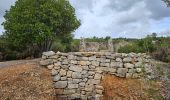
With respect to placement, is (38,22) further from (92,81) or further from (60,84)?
(92,81)

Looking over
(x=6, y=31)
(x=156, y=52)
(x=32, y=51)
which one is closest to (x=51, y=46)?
(x=32, y=51)

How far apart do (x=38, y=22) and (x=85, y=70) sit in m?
9.10

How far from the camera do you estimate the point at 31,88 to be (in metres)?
16.4

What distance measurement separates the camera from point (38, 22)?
25578mm

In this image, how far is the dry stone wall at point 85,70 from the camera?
17000 mm

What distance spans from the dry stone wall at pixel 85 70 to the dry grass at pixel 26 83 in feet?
1.60

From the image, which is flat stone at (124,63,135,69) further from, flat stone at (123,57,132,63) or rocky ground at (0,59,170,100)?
rocky ground at (0,59,170,100)

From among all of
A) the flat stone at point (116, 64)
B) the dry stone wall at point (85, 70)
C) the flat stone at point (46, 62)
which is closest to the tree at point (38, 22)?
the flat stone at point (46, 62)

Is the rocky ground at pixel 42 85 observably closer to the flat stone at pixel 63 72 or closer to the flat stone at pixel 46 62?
the flat stone at pixel 46 62

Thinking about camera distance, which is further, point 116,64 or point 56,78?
point 116,64

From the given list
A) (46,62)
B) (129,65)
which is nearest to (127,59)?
(129,65)

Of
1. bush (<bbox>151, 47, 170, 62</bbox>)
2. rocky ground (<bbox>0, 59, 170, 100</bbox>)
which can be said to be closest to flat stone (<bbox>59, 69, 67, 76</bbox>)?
rocky ground (<bbox>0, 59, 170, 100</bbox>)

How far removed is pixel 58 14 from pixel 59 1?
5.01ft

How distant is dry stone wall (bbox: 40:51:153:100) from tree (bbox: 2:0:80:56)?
26.0 feet
